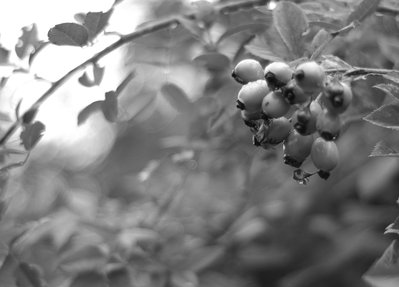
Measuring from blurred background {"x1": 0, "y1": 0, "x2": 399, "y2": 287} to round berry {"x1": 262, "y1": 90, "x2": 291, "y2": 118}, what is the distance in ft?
0.74

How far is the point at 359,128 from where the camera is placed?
1.84m

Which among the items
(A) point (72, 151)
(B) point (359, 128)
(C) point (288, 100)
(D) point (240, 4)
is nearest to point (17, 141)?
(D) point (240, 4)

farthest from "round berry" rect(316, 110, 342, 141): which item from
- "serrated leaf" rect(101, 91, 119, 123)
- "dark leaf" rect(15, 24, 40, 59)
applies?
"dark leaf" rect(15, 24, 40, 59)

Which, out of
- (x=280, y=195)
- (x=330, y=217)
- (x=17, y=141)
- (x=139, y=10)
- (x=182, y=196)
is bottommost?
(x=330, y=217)

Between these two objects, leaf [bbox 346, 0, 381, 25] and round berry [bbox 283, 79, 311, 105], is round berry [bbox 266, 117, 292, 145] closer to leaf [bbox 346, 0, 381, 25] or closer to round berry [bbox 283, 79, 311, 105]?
round berry [bbox 283, 79, 311, 105]

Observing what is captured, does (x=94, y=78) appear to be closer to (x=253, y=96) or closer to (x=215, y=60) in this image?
(x=215, y=60)

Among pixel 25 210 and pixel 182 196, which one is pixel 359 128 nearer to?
pixel 182 196

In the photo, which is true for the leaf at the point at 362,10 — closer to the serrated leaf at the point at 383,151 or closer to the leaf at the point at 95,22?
the serrated leaf at the point at 383,151

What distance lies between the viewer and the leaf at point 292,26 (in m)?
1.01

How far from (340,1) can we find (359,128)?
0.73 meters

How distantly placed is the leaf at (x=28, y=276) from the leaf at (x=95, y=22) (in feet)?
1.53

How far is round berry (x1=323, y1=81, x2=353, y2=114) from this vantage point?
80 cm

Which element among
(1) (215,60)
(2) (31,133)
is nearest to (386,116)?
(1) (215,60)

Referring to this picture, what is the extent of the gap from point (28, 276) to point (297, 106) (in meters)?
0.68
